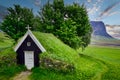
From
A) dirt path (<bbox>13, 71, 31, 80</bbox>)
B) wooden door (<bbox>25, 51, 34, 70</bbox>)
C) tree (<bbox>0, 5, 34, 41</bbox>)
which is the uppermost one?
tree (<bbox>0, 5, 34, 41</bbox>)

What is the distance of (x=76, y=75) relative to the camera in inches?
1072

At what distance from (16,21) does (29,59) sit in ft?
102

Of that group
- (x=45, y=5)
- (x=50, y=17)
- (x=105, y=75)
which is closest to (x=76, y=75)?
(x=105, y=75)

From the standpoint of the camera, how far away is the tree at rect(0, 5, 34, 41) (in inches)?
2349

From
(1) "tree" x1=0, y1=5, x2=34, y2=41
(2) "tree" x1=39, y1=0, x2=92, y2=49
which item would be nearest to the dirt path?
(2) "tree" x1=39, y1=0, x2=92, y2=49

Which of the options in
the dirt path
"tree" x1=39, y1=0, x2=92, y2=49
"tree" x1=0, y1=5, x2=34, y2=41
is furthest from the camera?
"tree" x1=0, y1=5, x2=34, y2=41

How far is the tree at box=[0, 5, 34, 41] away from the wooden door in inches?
1095

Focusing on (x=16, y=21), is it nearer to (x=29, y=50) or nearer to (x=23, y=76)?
(x=29, y=50)

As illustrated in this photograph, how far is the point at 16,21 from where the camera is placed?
198 feet

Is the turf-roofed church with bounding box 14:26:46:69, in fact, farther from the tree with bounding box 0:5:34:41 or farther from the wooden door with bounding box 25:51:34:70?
the tree with bounding box 0:5:34:41

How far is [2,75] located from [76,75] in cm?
873

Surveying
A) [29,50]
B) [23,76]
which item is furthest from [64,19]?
[23,76]

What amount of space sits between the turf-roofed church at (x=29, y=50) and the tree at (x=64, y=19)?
66.1ft

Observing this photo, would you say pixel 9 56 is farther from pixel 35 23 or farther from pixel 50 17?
pixel 35 23
